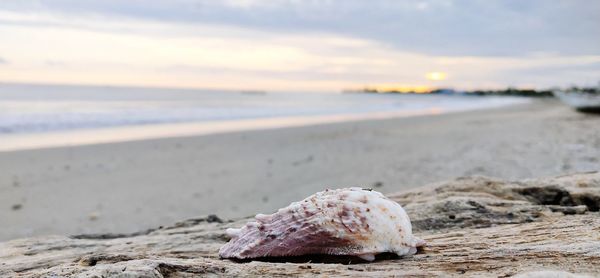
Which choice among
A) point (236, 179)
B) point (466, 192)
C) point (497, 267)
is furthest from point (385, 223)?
point (236, 179)

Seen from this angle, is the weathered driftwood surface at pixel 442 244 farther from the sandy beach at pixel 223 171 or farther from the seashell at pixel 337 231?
the sandy beach at pixel 223 171

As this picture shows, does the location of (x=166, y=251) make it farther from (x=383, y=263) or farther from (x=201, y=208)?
(x=201, y=208)

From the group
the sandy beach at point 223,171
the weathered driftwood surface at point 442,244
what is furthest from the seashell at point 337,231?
the sandy beach at point 223,171

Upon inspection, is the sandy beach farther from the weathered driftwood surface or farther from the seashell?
the seashell

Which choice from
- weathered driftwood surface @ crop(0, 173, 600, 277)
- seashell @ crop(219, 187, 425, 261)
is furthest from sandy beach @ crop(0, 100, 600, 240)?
seashell @ crop(219, 187, 425, 261)

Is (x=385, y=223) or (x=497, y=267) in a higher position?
(x=385, y=223)

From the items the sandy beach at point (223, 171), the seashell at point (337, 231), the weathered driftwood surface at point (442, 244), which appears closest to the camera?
the weathered driftwood surface at point (442, 244)

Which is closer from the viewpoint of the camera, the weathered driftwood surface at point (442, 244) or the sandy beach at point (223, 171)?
the weathered driftwood surface at point (442, 244)
